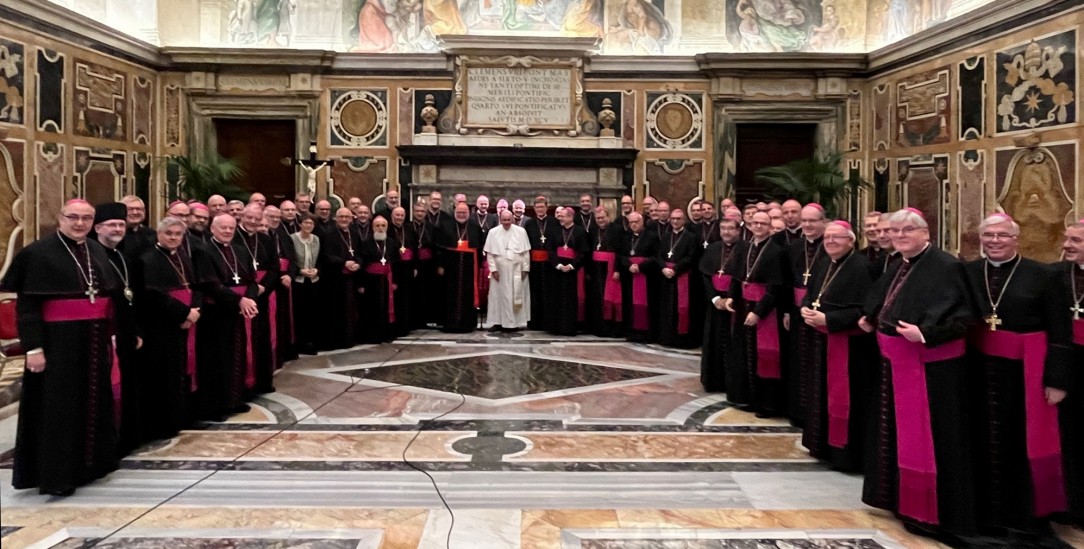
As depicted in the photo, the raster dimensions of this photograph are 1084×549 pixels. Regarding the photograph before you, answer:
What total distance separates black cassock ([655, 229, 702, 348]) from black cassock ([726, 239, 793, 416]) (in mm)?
2809

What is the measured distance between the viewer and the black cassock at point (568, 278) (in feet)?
34.1

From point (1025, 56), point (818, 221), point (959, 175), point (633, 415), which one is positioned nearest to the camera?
point (818, 221)

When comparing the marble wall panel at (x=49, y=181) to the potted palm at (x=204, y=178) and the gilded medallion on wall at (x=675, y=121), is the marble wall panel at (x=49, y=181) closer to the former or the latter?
the potted palm at (x=204, y=178)

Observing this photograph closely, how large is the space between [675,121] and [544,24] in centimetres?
268

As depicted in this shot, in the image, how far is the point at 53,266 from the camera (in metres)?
4.39

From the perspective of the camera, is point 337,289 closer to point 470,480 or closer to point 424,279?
point 424,279

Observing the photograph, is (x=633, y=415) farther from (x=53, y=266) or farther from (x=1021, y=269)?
(x=53, y=266)

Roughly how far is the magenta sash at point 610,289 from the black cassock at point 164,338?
5.61 metres

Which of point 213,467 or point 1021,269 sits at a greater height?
point 1021,269

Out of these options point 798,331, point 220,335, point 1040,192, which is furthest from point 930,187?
point 220,335

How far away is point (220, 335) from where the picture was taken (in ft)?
19.8

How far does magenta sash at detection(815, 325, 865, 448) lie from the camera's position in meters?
4.84

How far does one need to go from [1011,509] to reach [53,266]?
5324 millimetres

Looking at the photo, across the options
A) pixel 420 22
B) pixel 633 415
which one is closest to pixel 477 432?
pixel 633 415
